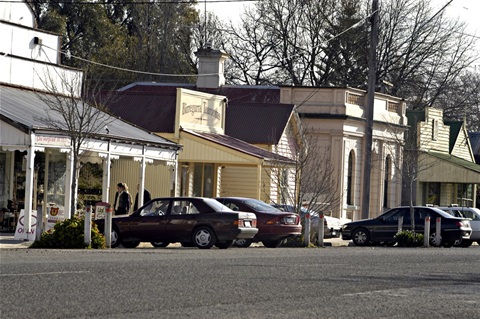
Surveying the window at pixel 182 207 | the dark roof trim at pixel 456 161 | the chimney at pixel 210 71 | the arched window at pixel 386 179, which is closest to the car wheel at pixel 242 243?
the window at pixel 182 207

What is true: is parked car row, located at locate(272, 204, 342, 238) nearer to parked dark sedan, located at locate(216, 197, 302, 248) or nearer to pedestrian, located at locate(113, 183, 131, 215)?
parked dark sedan, located at locate(216, 197, 302, 248)

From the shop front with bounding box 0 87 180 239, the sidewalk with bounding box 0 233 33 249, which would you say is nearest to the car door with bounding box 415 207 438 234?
the shop front with bounding box 0 87 180 239

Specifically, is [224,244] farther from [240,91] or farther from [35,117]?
[240,91]

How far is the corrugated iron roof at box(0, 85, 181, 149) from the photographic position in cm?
2700

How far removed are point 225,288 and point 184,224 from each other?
1177 cm

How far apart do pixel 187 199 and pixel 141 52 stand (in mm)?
39522

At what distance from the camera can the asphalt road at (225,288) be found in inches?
468

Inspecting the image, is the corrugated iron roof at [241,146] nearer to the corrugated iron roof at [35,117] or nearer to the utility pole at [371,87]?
the utility pole at [371,87]

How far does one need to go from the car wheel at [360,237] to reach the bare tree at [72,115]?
8.69m

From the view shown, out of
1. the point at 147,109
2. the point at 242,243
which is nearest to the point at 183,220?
the point at 242,243

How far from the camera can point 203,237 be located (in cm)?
2589

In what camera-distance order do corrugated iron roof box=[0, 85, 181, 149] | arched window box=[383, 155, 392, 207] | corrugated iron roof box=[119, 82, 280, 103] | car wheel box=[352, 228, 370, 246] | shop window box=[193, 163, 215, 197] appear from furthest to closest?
arched window box=[383, 155, 392, 207] < corrugated iron roof box=[119, 82, 280, 103] < shop window box=[193, 163, 215, 197] < car wheel box=[352, 228, 370, 246] < corrugated iron roof box=[0, 85, 181, 149]

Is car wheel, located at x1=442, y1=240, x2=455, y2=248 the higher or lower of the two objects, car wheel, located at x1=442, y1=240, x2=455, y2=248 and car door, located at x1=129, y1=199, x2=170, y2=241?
the lower

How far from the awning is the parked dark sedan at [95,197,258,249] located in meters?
29.9
